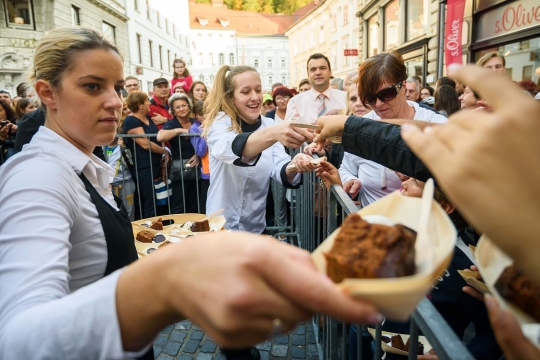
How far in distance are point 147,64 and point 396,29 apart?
21.6 meters

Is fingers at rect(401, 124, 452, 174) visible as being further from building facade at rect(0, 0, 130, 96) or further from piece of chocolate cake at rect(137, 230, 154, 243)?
building facade at rect(0, 0, 130, 96)

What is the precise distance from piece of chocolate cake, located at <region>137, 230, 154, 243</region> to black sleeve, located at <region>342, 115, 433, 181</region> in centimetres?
156

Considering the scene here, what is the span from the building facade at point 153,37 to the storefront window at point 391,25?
17.0 meters

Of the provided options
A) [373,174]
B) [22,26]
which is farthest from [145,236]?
[22,26]

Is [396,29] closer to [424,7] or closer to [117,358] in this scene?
[424,7]

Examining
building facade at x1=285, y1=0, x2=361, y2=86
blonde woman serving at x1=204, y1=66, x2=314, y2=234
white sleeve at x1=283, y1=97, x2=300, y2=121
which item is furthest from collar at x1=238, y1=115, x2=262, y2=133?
building facade at x1=285, y1=0, x2=361, y2=86

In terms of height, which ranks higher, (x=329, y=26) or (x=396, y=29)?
(x=329, y=26)

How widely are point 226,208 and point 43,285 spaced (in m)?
2.42

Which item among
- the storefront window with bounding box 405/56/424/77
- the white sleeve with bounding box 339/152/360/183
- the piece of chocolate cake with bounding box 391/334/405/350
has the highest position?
the storefront window with bounding box 405/56/424/77

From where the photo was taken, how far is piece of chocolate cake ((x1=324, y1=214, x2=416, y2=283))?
0.69 m

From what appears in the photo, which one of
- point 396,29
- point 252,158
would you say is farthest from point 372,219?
point 396,29

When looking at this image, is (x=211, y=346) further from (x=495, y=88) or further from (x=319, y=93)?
(x=319, y=93)

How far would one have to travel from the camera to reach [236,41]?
235 ft

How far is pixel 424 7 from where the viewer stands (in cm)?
1415
